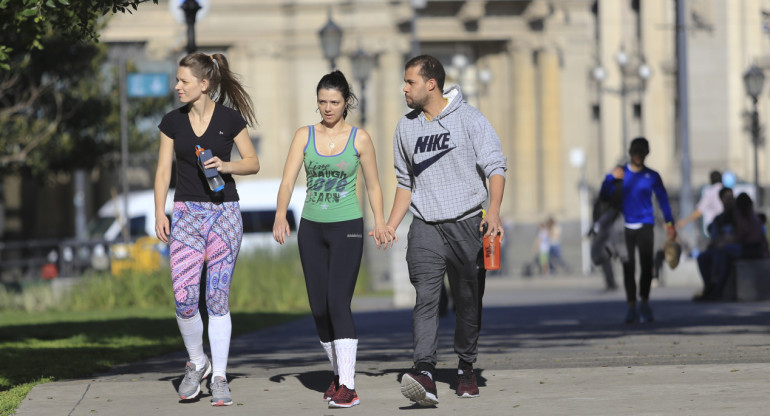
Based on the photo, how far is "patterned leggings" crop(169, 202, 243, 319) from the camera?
27.2 feet

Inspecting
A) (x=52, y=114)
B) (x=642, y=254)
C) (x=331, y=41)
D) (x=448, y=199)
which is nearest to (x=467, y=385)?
(x=448, y=199)

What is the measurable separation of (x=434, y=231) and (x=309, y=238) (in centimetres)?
71

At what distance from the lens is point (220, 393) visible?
27.0 feet

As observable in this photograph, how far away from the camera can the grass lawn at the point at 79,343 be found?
34.0 feet

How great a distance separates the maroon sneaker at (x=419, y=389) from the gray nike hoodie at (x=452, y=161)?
38.5 inches

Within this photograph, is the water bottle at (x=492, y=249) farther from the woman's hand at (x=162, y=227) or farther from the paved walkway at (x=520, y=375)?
the woman's hand at (x=162, y=227)

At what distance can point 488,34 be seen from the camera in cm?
5241

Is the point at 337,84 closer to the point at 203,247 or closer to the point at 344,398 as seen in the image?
the point at 203,247

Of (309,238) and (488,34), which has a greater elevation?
(488,34)

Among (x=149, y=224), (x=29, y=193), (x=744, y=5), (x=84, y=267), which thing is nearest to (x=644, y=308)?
(x=84, y=267)

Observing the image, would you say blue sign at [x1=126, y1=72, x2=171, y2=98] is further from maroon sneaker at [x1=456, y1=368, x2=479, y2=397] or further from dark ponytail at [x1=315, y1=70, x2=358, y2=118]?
maroon sneaker at [x1=456, y1=368, x2=479, y2=397]

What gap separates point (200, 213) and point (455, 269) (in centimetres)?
147

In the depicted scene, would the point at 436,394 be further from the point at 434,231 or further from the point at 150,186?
the point at 150,186

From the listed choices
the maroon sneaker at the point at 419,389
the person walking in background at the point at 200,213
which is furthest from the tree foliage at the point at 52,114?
the maroon sneaker at the point at 419,389
